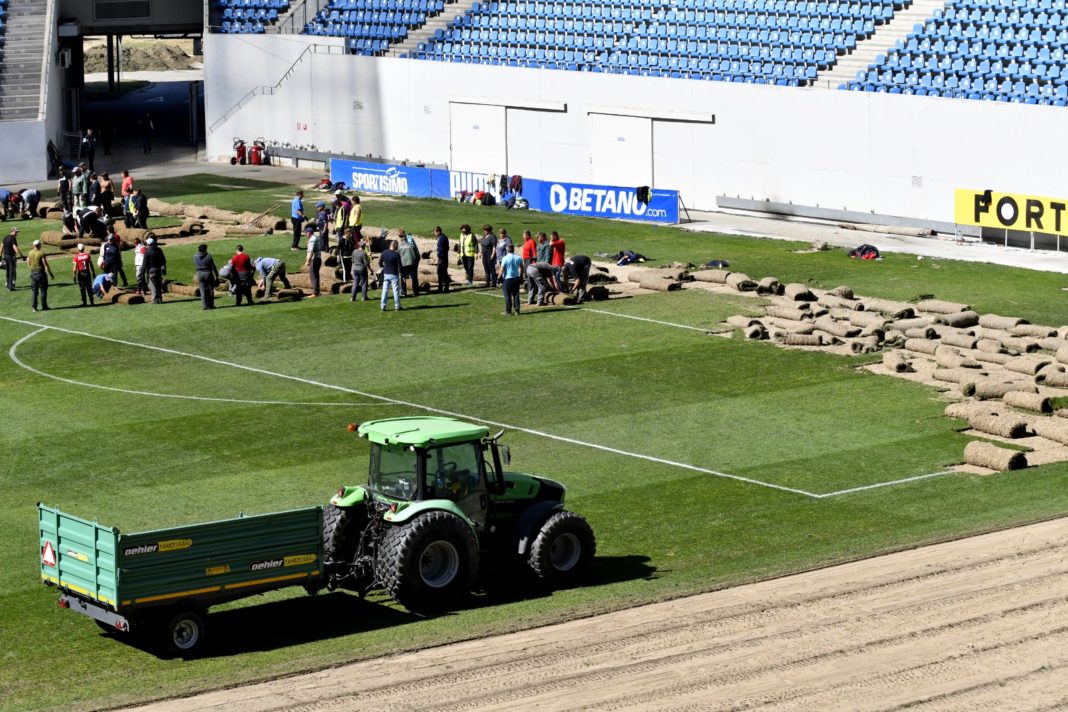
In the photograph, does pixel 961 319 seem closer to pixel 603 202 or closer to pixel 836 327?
pixel 836 327

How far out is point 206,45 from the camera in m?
72.4

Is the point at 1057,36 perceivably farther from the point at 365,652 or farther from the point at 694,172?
the point at 365,652

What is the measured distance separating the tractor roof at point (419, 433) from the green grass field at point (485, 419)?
2.11 metres

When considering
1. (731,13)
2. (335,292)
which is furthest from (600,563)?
(731,13)

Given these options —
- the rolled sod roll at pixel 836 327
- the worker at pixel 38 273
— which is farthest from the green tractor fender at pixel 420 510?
the worker at pixel 38 273

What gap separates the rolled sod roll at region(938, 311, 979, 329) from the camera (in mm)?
38031

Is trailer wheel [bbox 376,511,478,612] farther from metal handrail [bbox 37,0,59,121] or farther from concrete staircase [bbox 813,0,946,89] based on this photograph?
metal handrail [bbox 37,0,59,121]

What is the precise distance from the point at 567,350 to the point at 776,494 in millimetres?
11241

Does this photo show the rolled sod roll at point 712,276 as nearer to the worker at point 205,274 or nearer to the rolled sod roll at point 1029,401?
the worker at point 205,274

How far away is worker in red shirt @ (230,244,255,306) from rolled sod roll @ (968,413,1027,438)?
19.3 metres

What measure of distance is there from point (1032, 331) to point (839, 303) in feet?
16.6

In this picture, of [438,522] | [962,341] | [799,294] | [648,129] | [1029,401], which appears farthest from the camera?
[648,129]

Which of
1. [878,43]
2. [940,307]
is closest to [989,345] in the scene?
[940,307]

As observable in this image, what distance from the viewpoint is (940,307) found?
39.7 metres
